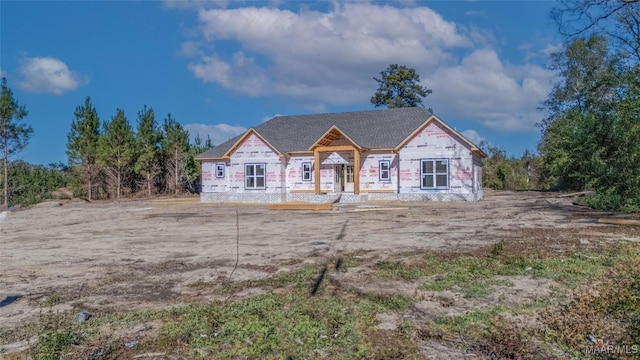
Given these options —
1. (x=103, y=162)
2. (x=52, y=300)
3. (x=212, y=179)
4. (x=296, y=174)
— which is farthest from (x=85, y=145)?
(x=52, y=300)

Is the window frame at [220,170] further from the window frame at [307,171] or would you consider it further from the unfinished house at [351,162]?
the window frame at [307,171]

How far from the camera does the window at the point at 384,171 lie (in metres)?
24.8

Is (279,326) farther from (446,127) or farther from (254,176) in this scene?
(254,176)

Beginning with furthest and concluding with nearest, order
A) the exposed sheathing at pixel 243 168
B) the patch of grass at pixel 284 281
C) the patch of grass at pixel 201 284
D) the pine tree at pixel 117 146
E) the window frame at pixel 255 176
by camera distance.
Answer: the pine tree at pixel 117 146
the window frame at pixel 255 176
the exposed sheathing at pixel 243 168
the patch of grass at pixel 201 284
the patch of grass at pixel 284 281

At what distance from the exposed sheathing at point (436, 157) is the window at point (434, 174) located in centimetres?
18

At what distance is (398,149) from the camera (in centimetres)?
2425

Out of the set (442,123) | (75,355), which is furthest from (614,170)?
(75,355)

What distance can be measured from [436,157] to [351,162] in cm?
528

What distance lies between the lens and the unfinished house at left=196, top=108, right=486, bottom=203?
2331 cm

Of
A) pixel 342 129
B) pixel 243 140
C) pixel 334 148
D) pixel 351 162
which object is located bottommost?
pixel 351 162

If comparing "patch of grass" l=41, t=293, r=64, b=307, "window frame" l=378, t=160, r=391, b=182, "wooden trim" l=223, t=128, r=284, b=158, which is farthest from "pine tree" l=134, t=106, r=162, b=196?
"patch of grass" l=41, t=293, r=64, b=307

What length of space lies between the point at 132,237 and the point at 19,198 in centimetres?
2415

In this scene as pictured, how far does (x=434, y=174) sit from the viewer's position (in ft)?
77.3

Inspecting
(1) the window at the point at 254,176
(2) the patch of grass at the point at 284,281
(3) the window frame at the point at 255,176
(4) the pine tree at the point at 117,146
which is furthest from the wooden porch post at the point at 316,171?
(2) the patch of grass at the point at 284,281
